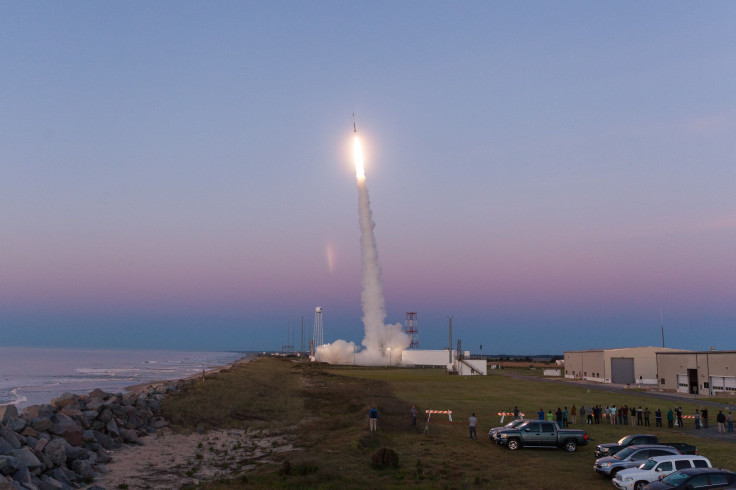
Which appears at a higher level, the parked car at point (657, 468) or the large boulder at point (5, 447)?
the large boulder at point (5, 447)

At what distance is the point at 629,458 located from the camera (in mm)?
22594

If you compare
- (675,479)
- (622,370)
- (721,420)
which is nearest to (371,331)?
(622,370)

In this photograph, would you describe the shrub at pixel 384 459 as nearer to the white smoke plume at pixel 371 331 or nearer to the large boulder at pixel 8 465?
the large boulder at pixel 8 465

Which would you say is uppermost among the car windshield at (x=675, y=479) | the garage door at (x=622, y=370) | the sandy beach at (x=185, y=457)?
the car windshield at (x=675, y=479)

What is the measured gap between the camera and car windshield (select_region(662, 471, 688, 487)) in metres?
A: 17.5

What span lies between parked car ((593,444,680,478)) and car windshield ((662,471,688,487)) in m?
3.71

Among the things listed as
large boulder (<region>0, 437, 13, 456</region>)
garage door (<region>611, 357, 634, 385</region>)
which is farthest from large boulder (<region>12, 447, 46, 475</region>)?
garage door (<region>611, 357, 634, 385</region>)

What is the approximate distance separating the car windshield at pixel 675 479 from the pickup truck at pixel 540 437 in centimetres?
1040

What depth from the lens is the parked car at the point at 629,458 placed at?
2233 cm

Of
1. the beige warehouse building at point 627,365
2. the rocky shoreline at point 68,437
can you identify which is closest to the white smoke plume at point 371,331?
the beige warehouse building at point 627,365

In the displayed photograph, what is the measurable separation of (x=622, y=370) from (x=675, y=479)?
6904cm

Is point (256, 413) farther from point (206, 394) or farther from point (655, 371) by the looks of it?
point (655, 371)

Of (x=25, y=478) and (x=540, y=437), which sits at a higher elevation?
(x=25, y=478)

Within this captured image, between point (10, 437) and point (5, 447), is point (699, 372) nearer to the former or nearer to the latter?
point (10, 437)
